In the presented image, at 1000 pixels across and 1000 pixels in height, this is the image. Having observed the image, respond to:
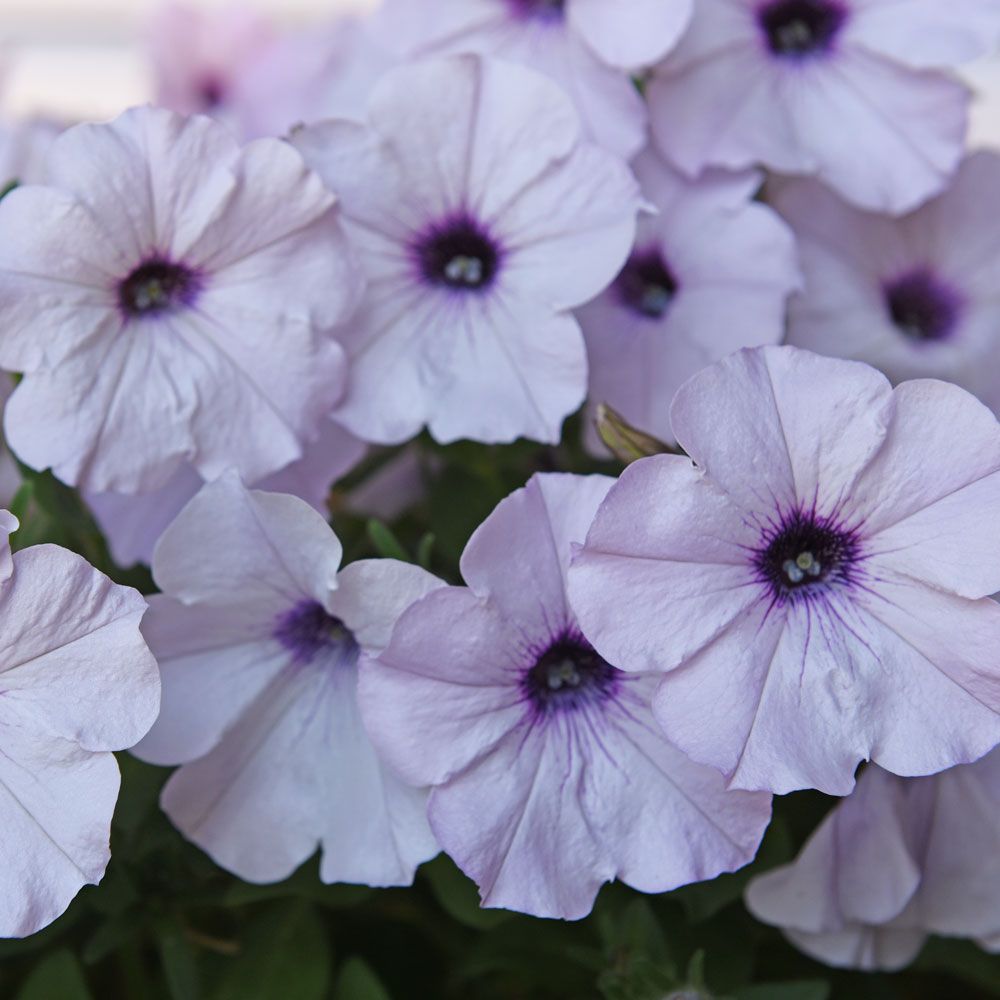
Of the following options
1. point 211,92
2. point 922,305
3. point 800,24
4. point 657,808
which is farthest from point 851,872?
point 211,92

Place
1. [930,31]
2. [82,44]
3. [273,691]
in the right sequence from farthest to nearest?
[82,44] < [930,31] < [273,691]

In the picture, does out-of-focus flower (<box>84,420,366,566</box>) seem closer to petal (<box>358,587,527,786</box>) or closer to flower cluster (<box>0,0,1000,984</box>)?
flower cluster (<box>0,0,1000,984</box>)

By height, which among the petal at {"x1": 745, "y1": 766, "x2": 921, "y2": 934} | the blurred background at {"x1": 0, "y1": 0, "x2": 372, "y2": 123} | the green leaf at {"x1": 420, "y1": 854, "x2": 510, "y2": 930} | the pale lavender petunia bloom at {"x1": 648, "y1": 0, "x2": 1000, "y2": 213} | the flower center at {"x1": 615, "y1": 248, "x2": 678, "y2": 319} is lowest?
the green leaf at {"x1": 420, "y1": 854, "x2": 510, "y2": 930}

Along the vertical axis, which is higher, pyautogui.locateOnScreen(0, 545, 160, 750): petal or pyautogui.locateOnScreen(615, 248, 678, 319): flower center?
pyautogui.locateOnScreen(615, 248, 678, 319): flower center

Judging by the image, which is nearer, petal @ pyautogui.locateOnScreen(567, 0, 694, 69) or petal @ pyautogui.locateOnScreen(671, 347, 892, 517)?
petal @ pyautogui.locateOnScreen(671, 347, 892, 517)

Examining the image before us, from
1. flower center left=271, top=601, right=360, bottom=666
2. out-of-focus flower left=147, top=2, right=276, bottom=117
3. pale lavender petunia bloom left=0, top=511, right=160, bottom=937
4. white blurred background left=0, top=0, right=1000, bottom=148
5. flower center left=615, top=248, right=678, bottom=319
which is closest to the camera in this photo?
pale lavender petunia bloom left=0, top=511, right=160, bottom=937

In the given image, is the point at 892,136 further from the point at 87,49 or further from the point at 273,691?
the point at 87,49

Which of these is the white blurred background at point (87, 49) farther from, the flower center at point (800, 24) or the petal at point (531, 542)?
the petal at point (531, 542)

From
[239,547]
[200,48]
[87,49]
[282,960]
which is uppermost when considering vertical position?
[200,48]

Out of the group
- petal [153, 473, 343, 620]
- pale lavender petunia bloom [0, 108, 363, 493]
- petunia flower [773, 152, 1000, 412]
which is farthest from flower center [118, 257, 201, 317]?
petunia flower [773, 152, 1000, 412]

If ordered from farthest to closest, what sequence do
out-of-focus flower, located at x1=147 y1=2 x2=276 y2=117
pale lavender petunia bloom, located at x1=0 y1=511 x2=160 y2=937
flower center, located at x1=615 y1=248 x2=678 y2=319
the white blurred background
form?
1. the white blurred background
2. out-of-focus flower, located at x1=147 y1=2 x2=276 y2=117
3. flower center, located at x1=615 y1=248 x2=678 y2=319
4. pale lavender petunia bloom, located at x1=0 y1=511 x2=160 y2=937
